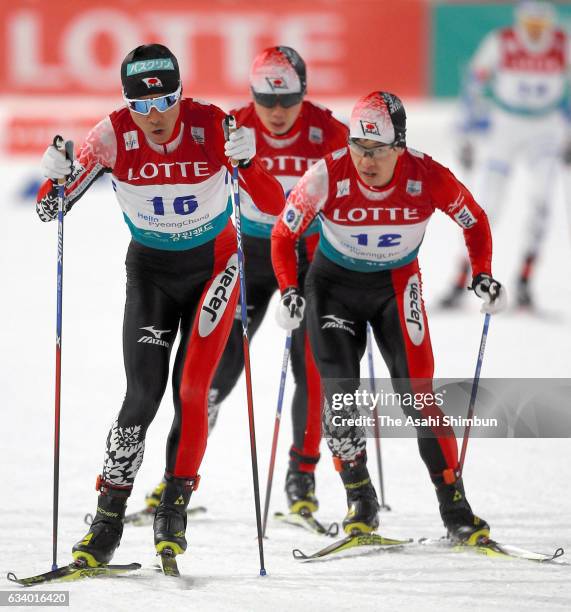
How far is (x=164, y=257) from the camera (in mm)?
5469

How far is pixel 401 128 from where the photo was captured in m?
5.46

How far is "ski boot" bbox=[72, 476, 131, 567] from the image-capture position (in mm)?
5102

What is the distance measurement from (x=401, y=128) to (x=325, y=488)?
2.25 meters

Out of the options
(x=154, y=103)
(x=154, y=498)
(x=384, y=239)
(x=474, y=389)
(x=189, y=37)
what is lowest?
(x=154, y=498)

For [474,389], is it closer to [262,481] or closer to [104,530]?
[262,481]

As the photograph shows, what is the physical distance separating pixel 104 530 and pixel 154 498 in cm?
104

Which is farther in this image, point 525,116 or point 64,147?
point 525,116

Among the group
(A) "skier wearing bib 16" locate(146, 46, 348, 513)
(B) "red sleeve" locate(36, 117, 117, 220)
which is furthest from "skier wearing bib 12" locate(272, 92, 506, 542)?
(B) "red sleeve" locate(36, 117, 117, 220)

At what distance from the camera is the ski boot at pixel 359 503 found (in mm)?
5621


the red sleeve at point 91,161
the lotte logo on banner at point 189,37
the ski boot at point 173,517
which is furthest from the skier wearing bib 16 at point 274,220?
the lotte logo on banner at point 189,37

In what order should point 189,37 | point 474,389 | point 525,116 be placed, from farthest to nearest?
point 189,37
point 525,116
point 474,389

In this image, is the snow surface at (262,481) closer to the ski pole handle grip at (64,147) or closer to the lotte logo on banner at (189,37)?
the ski pole handle grip at (64,147)

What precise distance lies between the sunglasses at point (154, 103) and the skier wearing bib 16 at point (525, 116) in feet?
20.8

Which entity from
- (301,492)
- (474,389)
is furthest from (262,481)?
(474,389)
